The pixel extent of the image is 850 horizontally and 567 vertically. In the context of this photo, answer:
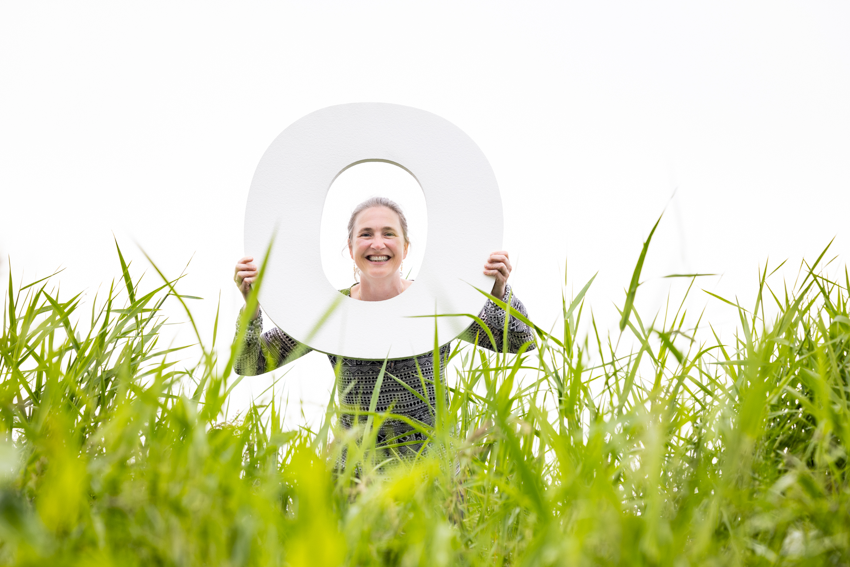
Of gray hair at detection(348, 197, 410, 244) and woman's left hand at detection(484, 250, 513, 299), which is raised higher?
gray hair at detection(348, 197, 410, 244)

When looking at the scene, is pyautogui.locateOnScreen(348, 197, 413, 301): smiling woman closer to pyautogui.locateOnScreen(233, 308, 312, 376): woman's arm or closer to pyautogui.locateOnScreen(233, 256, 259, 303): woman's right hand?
pyautogui.locateOnScreen(233, 308, 312, 376): woman's arm

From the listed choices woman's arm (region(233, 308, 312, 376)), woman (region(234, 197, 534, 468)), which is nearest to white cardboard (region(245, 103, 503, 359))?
woman's arm (region(233, 308, 312, 376))

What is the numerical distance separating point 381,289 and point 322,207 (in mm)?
472

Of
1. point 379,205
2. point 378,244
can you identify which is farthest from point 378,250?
point 379,205

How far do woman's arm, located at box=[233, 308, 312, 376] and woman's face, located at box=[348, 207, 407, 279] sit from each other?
43 centimetres

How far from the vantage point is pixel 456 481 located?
37.6 inches

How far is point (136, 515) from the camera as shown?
0.62 metres

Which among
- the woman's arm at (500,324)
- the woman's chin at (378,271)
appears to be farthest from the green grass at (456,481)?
the woman's chin at (378,271)

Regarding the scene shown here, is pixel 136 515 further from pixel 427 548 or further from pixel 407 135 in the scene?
pixel 407 135

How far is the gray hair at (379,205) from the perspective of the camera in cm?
243

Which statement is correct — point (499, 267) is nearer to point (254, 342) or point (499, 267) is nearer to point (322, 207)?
point (322, 207)

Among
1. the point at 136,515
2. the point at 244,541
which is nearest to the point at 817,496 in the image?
the point at 244,541

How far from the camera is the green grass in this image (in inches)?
22.9

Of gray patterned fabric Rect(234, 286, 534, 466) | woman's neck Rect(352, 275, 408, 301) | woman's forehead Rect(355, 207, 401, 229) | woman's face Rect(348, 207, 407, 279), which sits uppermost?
woman's forehead Rect(355, 207, 401, 229)
